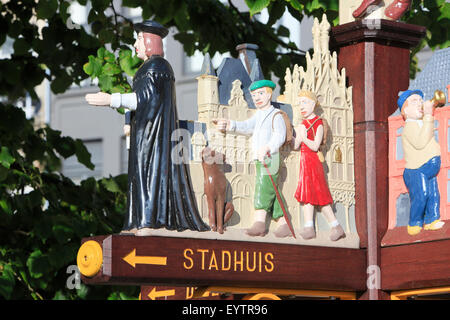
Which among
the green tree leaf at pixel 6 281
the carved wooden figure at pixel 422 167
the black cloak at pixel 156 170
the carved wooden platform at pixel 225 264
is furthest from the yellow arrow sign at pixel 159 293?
the green tree leaf at pixel 6 281

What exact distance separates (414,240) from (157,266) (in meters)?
1.99

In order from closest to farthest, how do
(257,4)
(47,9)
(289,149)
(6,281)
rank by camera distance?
(289,149) → (257,4) → (6,281) → (47,9)

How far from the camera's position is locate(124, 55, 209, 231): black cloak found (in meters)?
8.55

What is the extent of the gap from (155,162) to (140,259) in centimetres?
73

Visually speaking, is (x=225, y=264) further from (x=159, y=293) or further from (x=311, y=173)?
(x=159, y=293)

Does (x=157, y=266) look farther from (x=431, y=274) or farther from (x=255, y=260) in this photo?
(x=431, y=274)

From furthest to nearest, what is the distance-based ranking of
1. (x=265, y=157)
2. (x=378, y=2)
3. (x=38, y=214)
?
(x=38, y=214)
(x=378, y=2)
(x=265, y=157)

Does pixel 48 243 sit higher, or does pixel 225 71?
pixel 225 71

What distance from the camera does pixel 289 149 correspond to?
912 cm

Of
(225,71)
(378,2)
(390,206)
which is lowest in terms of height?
(390,206)

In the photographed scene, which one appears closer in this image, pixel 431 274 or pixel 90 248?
pixel 90 248

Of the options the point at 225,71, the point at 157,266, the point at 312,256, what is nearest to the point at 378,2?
the point at 225,71

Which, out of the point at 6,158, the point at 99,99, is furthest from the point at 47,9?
the point at 99,99

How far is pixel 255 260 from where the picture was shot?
877 cm
